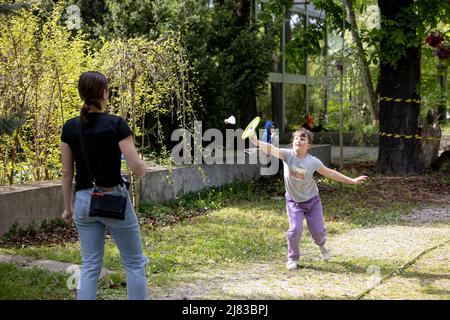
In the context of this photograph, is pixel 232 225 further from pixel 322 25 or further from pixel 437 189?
pixel 322 25

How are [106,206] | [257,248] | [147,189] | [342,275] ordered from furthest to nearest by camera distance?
[147,189] < [257,248] < [342,275] < [106,206]

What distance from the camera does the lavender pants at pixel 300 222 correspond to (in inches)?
255

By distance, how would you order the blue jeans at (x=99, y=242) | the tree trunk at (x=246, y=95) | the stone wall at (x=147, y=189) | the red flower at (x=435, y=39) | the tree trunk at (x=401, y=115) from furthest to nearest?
the tree trunk at (x=246, y=95)
the tree trunk at (x=401, y=115)
the red flower at (x=435, y=39)
the stone wall at (x=147, y=189)
the blue jeans at (x=99, y=242)

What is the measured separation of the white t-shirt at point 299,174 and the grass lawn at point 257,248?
0.70 metres

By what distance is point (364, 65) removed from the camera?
1475 centimetres

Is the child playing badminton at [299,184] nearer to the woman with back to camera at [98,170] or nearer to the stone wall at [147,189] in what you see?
the woman with back to camera at [98,170]

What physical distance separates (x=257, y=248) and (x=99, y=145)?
363 cm

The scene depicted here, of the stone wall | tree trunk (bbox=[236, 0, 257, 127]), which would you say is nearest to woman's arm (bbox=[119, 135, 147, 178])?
the stone wall

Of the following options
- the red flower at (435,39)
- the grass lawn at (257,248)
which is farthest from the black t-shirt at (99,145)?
the red flower at (435,39)

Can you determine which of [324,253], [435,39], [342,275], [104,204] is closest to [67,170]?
[104,204]

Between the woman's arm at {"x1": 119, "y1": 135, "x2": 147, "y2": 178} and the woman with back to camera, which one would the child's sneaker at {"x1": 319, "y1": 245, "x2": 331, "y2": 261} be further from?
the woman's arm at {"x1": 119, "y1": 135, "x2": 147, "y2": 178}

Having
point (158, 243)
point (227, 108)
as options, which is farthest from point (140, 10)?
point (158, 243)

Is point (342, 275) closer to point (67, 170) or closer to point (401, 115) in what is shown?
point (67, 170)
